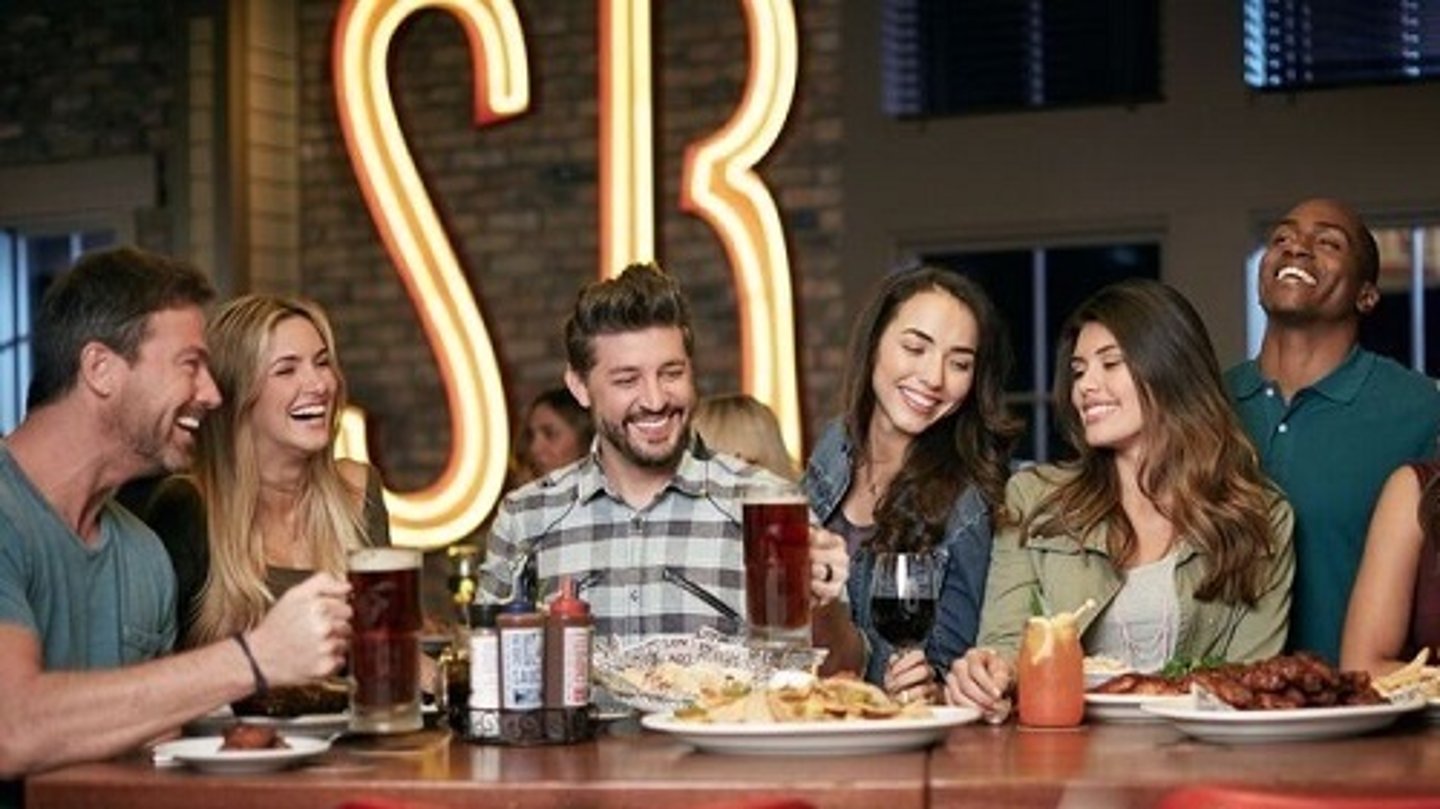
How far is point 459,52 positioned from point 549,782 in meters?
6.49

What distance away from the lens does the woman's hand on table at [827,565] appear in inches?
154

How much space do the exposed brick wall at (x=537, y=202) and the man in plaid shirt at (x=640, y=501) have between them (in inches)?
164

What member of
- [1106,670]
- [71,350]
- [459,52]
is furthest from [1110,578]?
[459,52]

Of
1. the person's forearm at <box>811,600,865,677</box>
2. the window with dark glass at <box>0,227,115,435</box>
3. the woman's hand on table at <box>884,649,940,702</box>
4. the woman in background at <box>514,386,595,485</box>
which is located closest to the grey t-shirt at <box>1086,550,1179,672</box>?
the person's forearm at <box>811,600,865,677</box>

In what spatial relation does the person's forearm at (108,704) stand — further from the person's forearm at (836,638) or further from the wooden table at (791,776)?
the person's forearm at (836,638)

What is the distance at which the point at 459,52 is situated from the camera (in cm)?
941

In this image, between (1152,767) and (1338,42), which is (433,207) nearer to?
(1338,42)

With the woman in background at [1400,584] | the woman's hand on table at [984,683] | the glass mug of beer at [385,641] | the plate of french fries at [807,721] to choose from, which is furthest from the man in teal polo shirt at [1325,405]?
the glass mug of beer at [385,641]

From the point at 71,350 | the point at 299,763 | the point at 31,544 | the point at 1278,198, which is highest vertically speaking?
the point at 1278,198

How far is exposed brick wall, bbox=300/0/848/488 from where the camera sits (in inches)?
348

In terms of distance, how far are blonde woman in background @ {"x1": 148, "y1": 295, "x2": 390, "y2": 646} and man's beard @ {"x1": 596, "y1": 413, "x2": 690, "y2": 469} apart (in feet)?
1.87

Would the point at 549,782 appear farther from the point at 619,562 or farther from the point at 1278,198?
the point at 1278,198

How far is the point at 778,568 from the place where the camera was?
146 inches

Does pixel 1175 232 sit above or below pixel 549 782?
above
